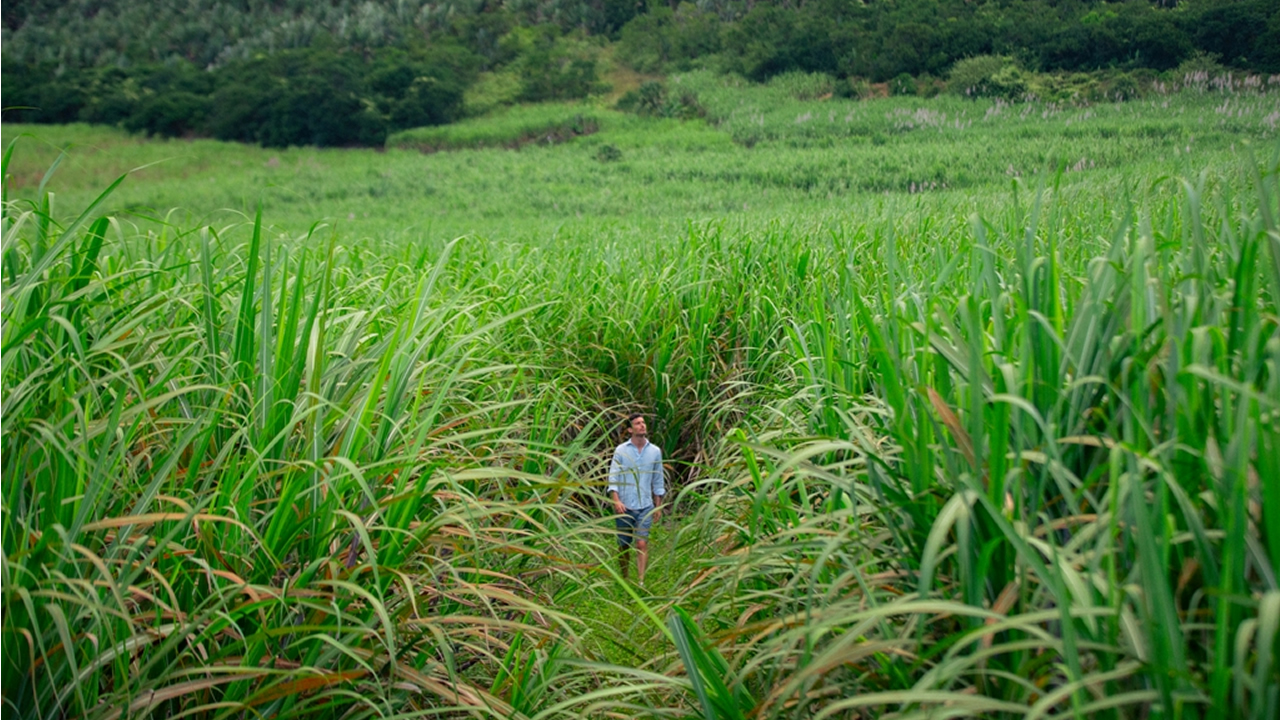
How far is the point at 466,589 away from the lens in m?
1.82

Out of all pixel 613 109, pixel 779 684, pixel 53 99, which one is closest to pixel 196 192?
pixel 53 99

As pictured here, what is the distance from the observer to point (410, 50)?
1961 centimetres

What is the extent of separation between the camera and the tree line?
1266 centimetres

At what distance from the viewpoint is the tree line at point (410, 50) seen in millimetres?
12664

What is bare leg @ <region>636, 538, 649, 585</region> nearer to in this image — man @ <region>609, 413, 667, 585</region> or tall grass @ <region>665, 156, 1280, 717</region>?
man @ <region>609, 413, 667, 585</region>

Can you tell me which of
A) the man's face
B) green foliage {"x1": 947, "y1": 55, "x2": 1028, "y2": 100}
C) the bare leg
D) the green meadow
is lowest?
the bare leg

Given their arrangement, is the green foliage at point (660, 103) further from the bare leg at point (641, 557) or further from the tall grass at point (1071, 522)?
the tall grass at point (1071, 522)

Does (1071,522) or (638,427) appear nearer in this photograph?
(1071,522)

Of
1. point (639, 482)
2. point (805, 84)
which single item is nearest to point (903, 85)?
point (805, 84)

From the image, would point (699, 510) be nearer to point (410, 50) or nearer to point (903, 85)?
point (903, 85)

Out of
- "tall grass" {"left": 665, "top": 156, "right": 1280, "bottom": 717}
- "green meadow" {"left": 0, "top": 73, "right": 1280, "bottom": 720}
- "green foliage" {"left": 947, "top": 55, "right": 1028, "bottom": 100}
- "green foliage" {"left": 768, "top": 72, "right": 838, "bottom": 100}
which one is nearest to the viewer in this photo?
"tall grass" {"left": 665, "top": 156, "right": 1280, "bottom": 717}

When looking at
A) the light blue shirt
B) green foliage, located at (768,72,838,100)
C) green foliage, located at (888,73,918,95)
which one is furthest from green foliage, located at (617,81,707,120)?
the light blue shirt

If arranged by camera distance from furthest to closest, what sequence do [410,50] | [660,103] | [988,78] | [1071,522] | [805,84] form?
1. [410,50]
2. [660,103]
3. [805,84]
4. [988,78]
5. [1071,522]

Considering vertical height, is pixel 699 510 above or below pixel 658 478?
above
